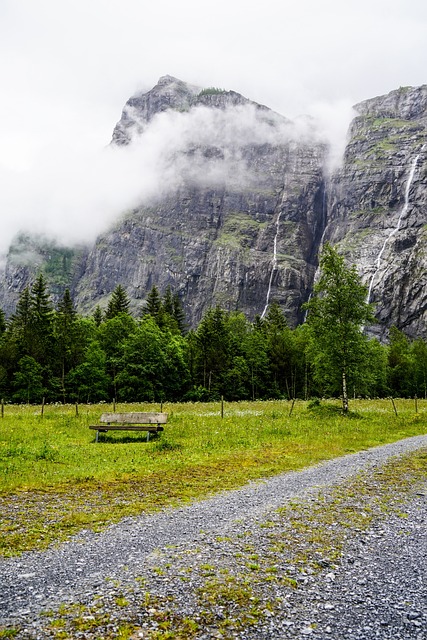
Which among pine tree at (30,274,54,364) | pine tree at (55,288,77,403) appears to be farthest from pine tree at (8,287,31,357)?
pine tree at (55,288,77,403)

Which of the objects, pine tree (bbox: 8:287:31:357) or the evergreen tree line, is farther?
pine tree (bbox: 8:287:31:357)

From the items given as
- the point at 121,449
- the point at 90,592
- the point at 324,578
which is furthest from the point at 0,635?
the point at 121,449

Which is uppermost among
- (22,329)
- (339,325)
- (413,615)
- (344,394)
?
(22,329)

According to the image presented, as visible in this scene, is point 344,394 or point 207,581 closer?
point 207,581

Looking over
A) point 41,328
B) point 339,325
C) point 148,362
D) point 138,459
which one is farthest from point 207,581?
point 41,328

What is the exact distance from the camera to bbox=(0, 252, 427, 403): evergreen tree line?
7081 centimetres

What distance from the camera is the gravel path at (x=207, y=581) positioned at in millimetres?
6215

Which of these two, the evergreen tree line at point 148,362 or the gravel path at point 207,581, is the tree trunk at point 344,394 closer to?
the evergreen tree line at point 148,362

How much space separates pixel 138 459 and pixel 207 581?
13.6 metres

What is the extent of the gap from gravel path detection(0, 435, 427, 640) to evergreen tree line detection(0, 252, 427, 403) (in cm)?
5058

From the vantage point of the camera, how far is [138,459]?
810 inches

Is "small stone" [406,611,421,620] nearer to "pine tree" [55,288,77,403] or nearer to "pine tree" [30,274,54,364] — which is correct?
"pine tree" [55,288,77,403]

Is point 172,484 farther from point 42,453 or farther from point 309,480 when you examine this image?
point 42,453

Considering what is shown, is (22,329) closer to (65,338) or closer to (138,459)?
(65,338)
